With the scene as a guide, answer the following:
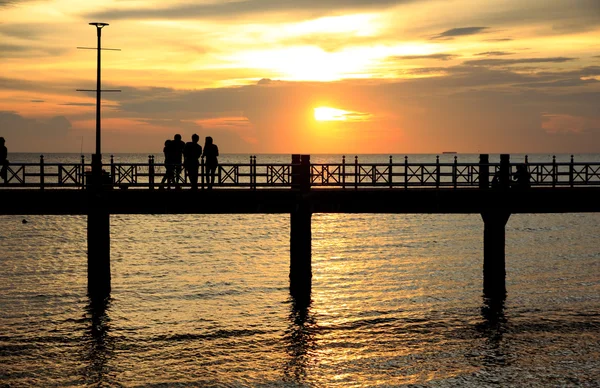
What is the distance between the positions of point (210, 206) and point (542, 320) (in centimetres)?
1250

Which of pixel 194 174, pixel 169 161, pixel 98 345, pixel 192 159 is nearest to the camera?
pixel 98 345

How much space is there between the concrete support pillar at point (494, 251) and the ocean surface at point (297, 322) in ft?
2.77

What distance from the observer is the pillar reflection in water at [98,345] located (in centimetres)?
1867

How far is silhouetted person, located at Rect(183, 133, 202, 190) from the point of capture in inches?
1053

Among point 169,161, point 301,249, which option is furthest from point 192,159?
point 301,249

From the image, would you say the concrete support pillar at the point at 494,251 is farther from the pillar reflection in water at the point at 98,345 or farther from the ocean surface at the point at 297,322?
the pillar reflection in water at the point at 98,345

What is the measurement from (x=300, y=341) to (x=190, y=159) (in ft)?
28.5

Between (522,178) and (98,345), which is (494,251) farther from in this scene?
(98,345)

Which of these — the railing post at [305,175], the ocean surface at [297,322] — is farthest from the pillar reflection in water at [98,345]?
the railing post at [305,175]

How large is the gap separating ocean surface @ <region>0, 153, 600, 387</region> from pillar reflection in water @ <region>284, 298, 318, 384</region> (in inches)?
2.8

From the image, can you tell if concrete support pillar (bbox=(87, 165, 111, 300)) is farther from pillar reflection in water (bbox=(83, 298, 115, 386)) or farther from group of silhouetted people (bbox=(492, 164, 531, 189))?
group of silhouetted people (bbox=(492, 164, 531, 189))

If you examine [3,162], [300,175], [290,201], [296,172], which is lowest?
[290,201]

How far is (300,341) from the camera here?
72.9ft

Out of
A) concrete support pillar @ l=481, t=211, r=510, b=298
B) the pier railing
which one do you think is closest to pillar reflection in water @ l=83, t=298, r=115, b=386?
the pier railing
